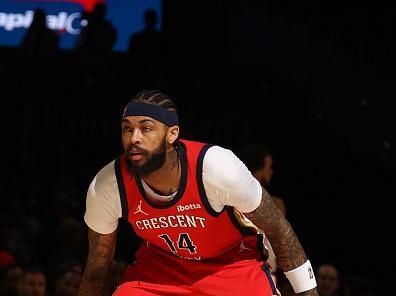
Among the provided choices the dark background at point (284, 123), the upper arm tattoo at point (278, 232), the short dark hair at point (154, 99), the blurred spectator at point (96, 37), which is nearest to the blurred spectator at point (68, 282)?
the dark background at point (284, 123)

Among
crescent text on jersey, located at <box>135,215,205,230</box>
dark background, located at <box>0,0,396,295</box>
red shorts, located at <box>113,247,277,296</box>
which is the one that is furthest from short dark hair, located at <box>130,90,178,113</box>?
dark background, located at <box>0,0,396,295</box>

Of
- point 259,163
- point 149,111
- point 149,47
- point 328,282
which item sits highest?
point 149,47

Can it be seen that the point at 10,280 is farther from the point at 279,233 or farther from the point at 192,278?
the point at 279,233

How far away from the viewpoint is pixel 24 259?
826 cm

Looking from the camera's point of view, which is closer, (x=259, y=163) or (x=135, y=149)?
(x=135, y=149)

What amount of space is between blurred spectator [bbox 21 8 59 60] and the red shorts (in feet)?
20.3

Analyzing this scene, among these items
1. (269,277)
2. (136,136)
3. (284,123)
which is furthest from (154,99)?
(284,123)

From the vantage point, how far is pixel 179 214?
15.1ft

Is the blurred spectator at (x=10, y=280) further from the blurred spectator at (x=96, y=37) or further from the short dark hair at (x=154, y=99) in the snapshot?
the blurred spectator at (x=96, y=37)

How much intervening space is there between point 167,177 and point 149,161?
6.5 inches

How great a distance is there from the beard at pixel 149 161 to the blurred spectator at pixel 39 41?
6.32 m

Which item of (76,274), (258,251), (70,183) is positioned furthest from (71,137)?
(258,251)

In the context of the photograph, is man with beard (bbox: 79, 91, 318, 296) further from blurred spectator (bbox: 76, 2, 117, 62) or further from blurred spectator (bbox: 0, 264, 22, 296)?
blurred spectator (bbox: 76, 2, 117, 62)

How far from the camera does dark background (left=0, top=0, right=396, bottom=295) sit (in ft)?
30.9
